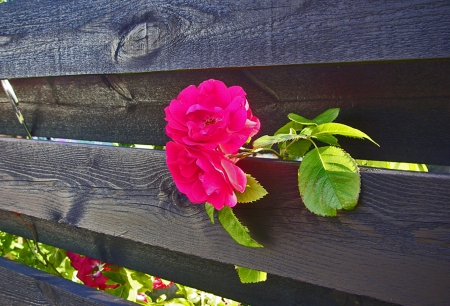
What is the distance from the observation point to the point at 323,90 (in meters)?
0.79

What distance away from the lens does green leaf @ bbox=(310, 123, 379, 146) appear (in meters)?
0.67

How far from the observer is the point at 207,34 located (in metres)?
0.83

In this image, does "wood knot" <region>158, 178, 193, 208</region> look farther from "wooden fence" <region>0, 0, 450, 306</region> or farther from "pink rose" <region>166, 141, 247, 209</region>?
"pink rose" <region>166, 141, 247, 209</region>

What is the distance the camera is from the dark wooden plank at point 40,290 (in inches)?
44.5

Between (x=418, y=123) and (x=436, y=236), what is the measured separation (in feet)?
0.63

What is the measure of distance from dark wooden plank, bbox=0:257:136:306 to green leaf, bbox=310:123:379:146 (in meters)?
0.65

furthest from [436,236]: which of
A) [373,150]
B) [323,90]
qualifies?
[323,90]

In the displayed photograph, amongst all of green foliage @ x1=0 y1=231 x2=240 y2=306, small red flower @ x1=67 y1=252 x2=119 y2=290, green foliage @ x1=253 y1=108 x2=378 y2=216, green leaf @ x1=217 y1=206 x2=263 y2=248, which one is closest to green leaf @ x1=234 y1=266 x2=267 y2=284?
green leaf @ x1=217 y1=206 x2=263 y2=248

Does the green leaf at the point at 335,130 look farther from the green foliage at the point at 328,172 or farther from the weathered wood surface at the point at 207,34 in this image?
the weathered wood surface at the point at 207,34

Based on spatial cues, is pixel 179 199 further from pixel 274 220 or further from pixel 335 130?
pixel 335 130

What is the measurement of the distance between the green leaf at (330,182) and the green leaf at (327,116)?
54 millimetres

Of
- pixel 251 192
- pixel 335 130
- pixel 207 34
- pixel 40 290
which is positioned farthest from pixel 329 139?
pixel 40 290

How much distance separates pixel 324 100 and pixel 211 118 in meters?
0.24

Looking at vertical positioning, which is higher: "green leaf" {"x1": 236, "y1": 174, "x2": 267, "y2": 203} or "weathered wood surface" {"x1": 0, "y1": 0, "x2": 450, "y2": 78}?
"weathered wood surface" {"x1": 0, "y1": 0, "x2": 450, "y2": 78}
